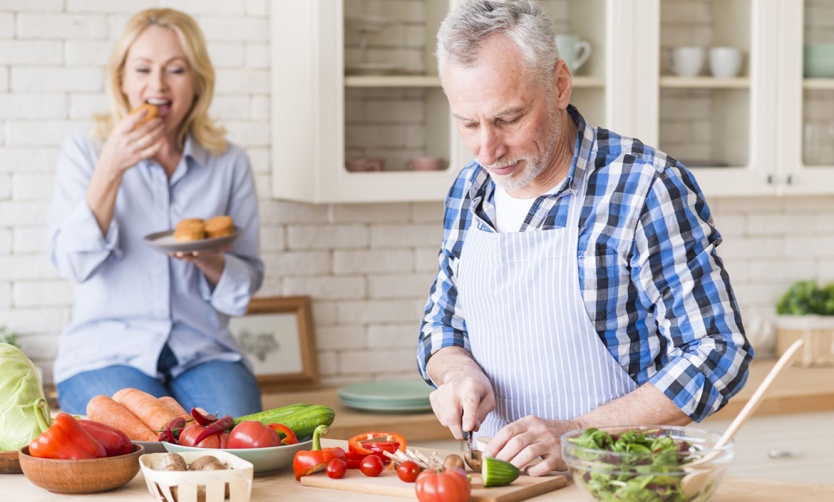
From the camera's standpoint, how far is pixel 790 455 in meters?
3.80

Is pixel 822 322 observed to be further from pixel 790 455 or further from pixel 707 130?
pixel 707 130

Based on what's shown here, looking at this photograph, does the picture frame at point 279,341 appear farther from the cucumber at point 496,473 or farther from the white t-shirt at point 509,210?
the cucumber at point 496,473

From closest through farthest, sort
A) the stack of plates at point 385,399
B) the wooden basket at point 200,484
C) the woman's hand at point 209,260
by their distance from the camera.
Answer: the wooden basket at point 200,484, the woman's hand at point 209,260, the stack of plates at point 385,399

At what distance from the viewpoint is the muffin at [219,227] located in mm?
3246

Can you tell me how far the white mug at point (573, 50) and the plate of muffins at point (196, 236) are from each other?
4.19 ft

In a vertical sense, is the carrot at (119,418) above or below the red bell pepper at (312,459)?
above

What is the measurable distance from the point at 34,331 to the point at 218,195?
0.82 metres

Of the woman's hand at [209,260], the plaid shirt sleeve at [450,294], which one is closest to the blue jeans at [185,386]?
the woman's hand at [209,260]

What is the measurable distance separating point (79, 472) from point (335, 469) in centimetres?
44

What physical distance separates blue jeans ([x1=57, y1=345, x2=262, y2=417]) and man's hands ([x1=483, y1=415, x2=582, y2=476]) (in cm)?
141

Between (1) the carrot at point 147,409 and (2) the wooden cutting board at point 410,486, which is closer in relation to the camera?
(2) the wooden cutting board at point 410,486

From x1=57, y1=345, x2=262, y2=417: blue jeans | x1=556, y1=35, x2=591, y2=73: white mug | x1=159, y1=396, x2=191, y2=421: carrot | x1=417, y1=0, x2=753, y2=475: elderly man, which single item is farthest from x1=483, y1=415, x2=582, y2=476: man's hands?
x1=556, y1=35, x2=591, y2=73: white mug

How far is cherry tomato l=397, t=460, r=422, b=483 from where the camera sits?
194cm

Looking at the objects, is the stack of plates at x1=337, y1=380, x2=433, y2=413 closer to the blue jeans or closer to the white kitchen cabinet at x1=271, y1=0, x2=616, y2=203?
the blue jeans
